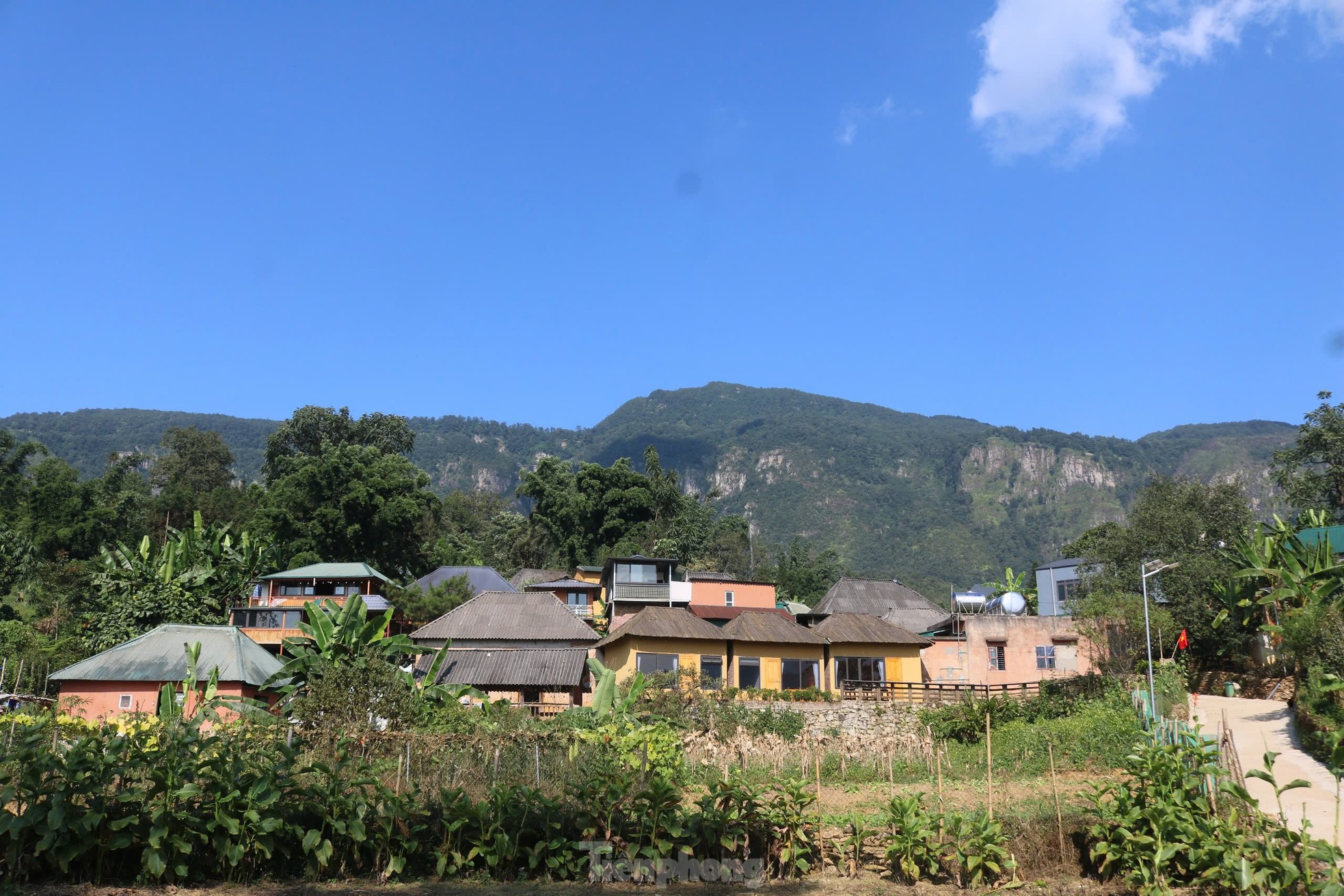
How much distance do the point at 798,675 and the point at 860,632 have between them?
3199mm

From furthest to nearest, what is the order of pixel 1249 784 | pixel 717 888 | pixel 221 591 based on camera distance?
pixel 221 591 < pixel 1249 784 < pixel 717 888

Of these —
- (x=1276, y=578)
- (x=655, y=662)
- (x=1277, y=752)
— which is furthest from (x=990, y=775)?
(x=1276, y=578)

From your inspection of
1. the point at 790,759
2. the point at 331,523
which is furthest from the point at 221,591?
the point at 790,759

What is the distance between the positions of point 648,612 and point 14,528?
3749 centimetres

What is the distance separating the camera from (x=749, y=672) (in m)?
35.6

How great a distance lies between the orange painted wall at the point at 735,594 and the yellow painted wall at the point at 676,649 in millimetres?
14451

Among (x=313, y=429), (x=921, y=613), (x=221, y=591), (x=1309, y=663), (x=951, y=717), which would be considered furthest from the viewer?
(x=313, y=429)

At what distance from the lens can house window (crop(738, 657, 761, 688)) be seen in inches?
1394

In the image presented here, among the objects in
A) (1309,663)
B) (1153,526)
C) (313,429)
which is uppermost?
(313,429)

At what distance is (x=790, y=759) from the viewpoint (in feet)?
81.6

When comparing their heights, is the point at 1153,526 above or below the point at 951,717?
above

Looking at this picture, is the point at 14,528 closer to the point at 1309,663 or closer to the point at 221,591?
the point at 221,591

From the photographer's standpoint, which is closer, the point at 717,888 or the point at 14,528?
the point at 717,888

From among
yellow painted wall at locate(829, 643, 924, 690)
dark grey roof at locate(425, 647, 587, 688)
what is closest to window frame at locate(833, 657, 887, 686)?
yellow painted wall at locate(829, 643, 924, 690)
